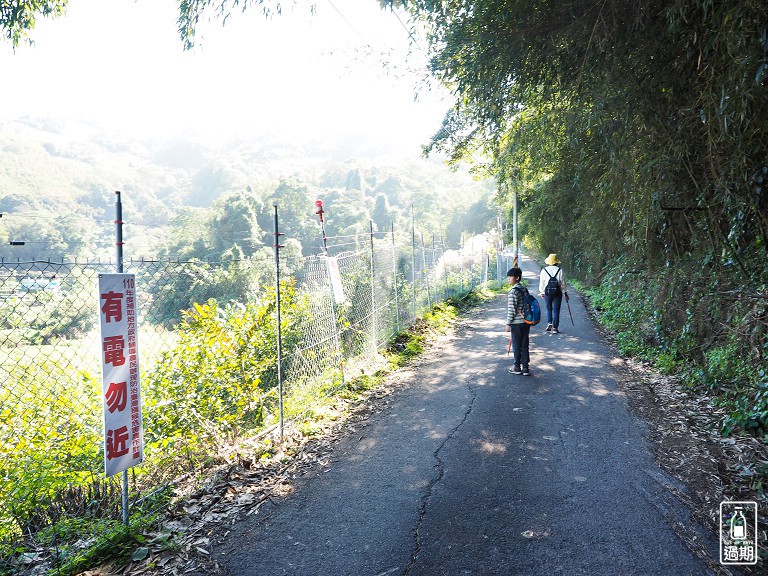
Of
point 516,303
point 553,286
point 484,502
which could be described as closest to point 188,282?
point 484,502

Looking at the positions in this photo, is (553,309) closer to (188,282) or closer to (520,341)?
(520,341)

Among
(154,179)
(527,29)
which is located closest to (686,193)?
(527,29)

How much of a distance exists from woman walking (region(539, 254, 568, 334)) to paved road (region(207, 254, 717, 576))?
188 inches

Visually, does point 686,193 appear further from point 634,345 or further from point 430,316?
point 430,316

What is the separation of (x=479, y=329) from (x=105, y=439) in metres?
10.3

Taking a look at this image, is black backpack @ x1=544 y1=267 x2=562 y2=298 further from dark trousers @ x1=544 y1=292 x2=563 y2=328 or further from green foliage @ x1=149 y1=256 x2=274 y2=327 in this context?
green foliage @ x1=149 y1=256 x2=274 y2=327

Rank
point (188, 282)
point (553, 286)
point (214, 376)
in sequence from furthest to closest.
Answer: point (553, 286) < point (188, 282) < point (214, 376)

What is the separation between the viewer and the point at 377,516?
376 centimetres

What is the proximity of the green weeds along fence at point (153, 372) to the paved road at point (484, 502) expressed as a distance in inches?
46.2

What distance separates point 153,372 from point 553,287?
8.49 m

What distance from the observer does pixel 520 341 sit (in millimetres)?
7746

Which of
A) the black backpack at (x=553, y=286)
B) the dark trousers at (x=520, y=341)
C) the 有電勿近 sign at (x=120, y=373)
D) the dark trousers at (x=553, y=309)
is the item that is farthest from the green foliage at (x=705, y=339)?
the 有電勿近 sign at (x=120, y=373)

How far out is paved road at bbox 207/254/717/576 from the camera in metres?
3.16

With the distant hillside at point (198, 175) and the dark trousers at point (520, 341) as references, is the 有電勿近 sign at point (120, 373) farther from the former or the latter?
the distant hillside at point (198, 175)
